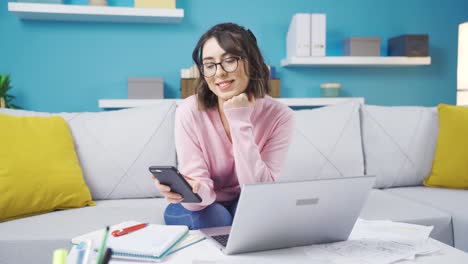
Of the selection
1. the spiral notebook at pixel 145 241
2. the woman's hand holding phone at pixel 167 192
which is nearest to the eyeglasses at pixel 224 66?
the woman's hand holding phone at pixel 167 192

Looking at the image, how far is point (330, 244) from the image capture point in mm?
927

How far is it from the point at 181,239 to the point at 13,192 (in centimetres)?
89

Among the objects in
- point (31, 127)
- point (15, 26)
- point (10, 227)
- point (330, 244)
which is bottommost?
point (10, 227)

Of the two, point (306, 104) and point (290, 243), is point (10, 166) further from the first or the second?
point (306, 104)

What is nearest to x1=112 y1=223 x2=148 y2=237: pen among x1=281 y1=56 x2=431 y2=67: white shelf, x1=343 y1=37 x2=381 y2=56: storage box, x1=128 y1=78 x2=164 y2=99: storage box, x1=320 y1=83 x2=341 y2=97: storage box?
x1=128 y1=78 x2=164 y2=99: storage box

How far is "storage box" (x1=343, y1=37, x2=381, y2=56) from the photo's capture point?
288cm

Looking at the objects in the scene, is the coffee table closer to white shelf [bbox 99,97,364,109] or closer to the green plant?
white shelf [bbox 99,97,364,109]

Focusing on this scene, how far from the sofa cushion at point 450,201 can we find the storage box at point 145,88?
1480mm

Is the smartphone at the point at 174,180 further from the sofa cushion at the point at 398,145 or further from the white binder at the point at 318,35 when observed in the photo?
the white binder at the point at 318,35

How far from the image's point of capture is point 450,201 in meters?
1.77

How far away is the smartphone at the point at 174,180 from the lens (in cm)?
95

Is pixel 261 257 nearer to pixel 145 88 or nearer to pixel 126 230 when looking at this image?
pixel 126 230

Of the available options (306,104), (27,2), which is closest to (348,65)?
(306,104)

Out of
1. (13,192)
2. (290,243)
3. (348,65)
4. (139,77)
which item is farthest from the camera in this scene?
(348,65)
